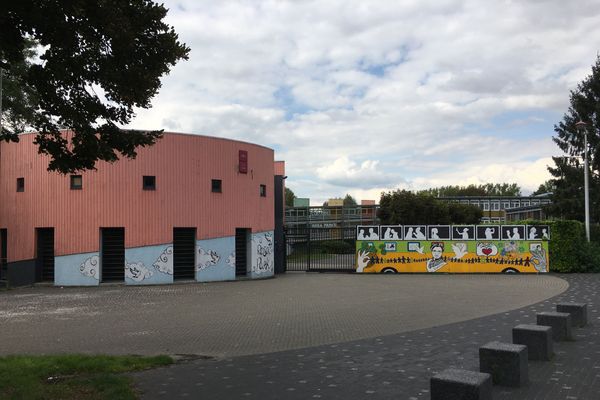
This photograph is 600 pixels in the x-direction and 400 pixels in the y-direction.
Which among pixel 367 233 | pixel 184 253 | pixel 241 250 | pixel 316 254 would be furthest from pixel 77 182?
pixel 316 254

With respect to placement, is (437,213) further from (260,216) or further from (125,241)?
(125,241)

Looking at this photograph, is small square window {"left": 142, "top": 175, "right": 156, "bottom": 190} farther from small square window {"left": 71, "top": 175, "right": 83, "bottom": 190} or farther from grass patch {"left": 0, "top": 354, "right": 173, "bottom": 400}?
grass patch {"left": 0, "top": 354, "right": 173, "bottom": 400}

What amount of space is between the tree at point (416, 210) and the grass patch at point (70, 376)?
4421 centimetres

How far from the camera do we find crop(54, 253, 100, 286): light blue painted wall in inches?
819

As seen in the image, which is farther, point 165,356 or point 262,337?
point 262,337

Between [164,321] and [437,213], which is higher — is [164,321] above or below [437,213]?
below

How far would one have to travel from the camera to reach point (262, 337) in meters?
9.82

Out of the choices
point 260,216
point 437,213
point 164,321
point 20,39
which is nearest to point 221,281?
point 260,216

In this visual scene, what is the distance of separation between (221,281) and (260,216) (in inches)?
154

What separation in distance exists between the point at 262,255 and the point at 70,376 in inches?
705

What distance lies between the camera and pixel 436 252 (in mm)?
24828

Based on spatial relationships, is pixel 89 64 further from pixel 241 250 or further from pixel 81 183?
pixel 241 250

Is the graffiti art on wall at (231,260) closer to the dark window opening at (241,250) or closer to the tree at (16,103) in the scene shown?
the dark window opening at (241,250)

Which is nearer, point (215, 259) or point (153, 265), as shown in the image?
point (153, 265)
